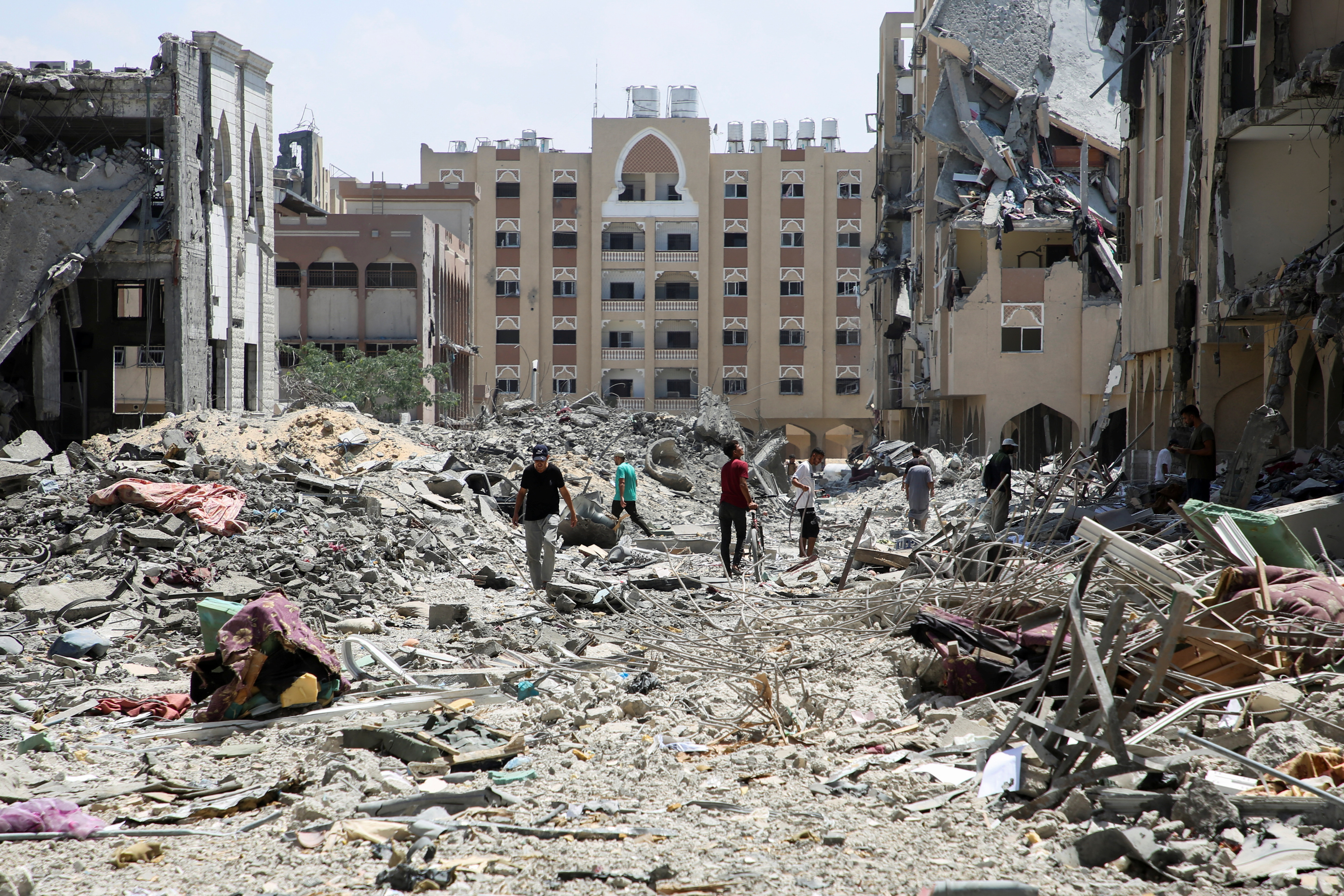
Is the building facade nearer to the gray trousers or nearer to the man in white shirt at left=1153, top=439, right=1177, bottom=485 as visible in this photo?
the man in white shirt at left=1153, top=439, right=1177, bottom=485

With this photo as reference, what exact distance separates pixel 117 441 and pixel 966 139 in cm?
2503

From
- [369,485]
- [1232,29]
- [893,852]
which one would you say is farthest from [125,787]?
[1232,29]

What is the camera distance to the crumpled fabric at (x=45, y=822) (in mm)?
4700

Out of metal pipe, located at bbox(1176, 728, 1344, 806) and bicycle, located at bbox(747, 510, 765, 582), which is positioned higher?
metal pipe, located at bbox(1176, 728, 1344, 806)

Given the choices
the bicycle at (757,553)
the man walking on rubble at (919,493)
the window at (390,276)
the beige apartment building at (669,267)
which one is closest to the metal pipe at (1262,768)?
the bicycle at (757,553)

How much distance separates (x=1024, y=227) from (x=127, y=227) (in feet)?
75.8

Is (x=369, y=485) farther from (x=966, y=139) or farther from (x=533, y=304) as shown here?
(x=533, y=304)

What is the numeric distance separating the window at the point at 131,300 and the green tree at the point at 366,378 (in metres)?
7.41

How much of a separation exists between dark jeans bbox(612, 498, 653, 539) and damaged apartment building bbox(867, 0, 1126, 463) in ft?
49.5

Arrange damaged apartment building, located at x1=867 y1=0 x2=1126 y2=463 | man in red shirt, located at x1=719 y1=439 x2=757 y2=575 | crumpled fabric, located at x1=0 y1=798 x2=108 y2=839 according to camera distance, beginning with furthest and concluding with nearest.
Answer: damaged apartment building, located at x1=867 y1=0 x2=1126 y2=463
man in red shirt, located at x1=719 y1=439 x2=757 y2=575
crumpled fabric, located at x1=0 y1=798 x2=108 y2=839

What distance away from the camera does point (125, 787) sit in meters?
5.35

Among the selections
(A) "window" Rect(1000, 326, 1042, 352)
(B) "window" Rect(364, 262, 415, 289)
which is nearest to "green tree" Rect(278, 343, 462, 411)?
(B) "window" Rect(364, 262, 415, 289)

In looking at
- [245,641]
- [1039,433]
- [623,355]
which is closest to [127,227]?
[245,641]

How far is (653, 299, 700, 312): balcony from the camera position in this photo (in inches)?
2391
